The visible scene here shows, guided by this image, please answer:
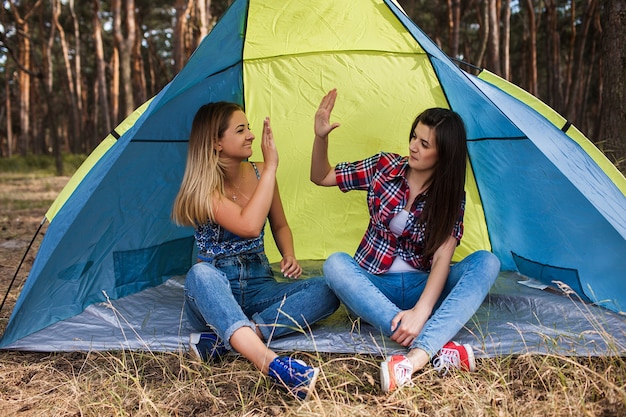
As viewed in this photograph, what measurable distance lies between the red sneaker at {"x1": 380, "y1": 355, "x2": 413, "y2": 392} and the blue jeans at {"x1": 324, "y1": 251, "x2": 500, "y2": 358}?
0.11 meters

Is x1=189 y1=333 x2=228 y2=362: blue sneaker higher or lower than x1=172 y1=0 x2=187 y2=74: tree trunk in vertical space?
lower

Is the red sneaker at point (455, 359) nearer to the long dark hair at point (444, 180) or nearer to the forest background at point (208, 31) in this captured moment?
the long dark hair at point (444, 180)

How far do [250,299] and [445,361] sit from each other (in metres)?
0.80

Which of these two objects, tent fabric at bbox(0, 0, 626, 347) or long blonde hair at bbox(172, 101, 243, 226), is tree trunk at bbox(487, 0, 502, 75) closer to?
tent fabric at bbox(0, 0, 626, 347)

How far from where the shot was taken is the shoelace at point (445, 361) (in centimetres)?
182

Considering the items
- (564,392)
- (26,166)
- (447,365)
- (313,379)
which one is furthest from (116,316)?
(26,166)

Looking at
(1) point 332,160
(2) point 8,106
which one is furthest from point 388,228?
(2) point 8,106

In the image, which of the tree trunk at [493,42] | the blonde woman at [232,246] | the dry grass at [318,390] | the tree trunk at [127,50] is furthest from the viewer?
the tree trunk at [127,50]

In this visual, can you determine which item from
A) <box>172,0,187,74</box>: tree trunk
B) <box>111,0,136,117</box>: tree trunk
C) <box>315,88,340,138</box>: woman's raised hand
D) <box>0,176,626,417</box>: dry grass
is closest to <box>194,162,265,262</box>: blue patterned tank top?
<box>0,176,626,417</box>: dry grass

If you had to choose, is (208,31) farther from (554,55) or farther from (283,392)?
(554,55)

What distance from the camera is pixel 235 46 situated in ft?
9.73

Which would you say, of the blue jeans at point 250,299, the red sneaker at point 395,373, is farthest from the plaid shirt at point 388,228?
the red sneaker at point 395,373

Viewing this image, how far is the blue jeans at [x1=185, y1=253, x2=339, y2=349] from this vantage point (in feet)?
6.31

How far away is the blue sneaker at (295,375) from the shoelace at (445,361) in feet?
1.31
